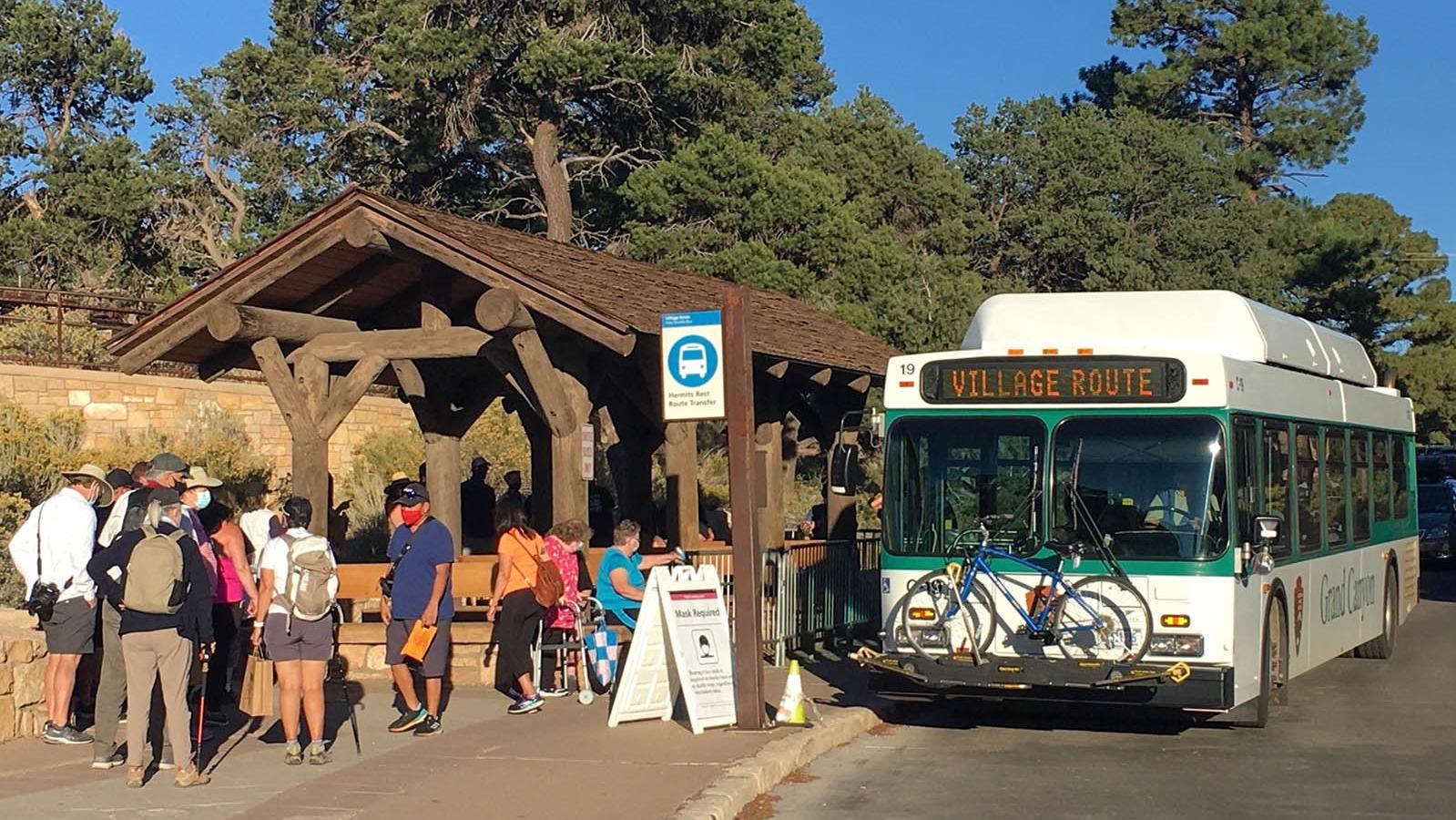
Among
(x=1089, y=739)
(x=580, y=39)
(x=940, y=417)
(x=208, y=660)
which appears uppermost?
(x=580, y=39)

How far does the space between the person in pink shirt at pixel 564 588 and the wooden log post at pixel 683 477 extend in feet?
12.6

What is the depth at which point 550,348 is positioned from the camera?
657 inches

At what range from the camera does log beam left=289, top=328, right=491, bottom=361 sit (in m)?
17.1

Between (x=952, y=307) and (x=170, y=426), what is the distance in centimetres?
2459

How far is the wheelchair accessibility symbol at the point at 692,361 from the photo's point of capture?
12.3 m

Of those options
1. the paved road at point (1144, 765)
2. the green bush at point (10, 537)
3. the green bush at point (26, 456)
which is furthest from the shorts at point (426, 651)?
the green bush at point (26, 456)

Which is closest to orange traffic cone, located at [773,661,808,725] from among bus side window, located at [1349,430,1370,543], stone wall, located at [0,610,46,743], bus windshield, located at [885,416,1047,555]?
bus windshield, located at [885,416,1047,555]

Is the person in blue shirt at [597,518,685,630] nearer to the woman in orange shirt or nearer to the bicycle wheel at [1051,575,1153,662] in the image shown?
the woman in orange shirt

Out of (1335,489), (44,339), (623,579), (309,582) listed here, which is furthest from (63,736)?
(44,339)

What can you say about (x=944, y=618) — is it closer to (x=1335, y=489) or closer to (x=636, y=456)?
(x=1335, y=489)

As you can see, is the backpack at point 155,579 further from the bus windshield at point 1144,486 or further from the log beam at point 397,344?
the log beam at point 397,344

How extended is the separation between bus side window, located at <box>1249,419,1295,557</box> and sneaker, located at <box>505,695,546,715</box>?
5650 millimetres

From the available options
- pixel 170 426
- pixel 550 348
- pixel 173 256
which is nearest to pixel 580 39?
pixel 170 426

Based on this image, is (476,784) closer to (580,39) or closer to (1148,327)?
(1148,327)
